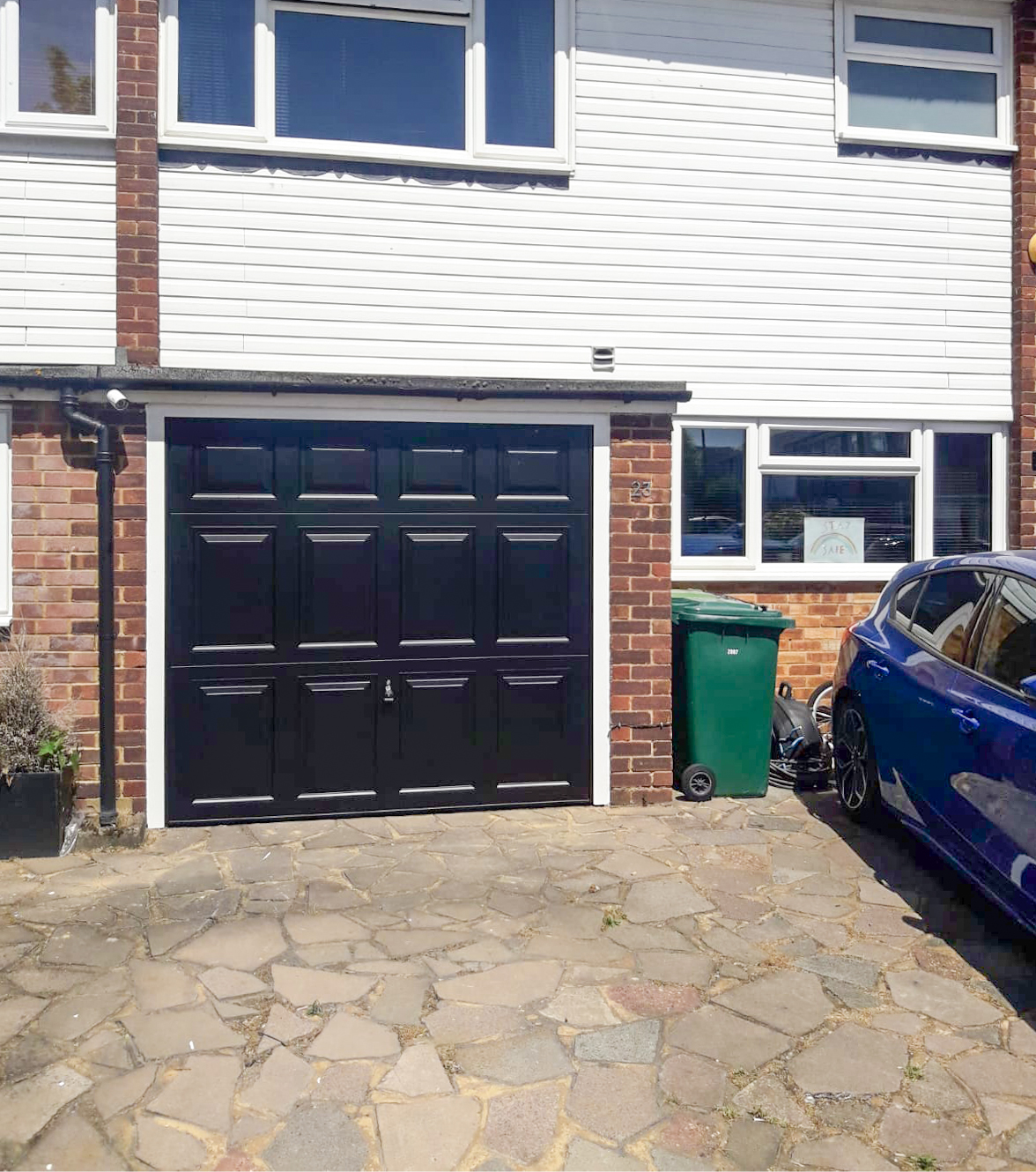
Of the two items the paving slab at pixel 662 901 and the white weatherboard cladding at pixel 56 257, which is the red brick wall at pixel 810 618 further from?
the white weatherboard cladding at pixel 56 257

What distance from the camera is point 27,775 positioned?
210 inches

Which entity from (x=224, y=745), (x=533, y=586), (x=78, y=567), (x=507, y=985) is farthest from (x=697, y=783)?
(x=78, y=567)

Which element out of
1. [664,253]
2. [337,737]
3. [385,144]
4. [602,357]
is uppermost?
[385,144]

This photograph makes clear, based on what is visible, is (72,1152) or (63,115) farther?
(63,115)

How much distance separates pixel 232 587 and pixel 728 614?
3059 mm

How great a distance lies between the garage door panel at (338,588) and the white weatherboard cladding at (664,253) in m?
1.25

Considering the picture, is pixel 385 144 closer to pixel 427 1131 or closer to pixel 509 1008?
pixel 509 1008

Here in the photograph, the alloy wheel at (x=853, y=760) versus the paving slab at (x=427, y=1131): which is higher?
the alloy wheel at (x=853, y=760)

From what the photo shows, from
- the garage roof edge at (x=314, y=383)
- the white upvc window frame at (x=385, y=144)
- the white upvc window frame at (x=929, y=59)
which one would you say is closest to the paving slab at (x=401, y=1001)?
the garage roof edge at (x=314, y=383)

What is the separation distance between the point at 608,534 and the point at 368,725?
6.23ft

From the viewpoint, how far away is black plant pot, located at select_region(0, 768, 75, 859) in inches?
209

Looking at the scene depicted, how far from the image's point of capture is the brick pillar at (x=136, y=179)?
20.5 feet

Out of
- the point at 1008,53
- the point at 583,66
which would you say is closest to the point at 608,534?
the point at 583,66

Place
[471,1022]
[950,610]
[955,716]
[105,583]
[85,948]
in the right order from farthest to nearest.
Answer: [105,583]
[950,610]
[955,716]
[85,948]
[471,1022]
